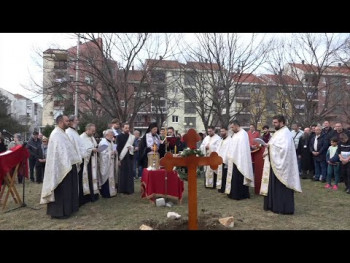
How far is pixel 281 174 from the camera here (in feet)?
24.6

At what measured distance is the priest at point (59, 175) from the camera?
7.00 m

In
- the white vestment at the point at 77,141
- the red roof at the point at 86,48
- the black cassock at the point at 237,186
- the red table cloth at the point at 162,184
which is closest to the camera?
the white vestment at the point at 77,141

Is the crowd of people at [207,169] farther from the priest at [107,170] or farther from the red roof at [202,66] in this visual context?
the red roof at [202,66]

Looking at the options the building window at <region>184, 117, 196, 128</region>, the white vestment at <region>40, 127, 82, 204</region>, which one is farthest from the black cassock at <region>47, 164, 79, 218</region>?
the building window at <region>184, 117, 196, 128</region>

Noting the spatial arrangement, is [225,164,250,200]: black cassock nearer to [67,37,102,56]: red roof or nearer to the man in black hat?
the man in black hat

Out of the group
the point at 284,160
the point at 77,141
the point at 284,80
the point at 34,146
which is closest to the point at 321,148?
the point at 284,160

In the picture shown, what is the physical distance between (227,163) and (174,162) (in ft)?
16.5

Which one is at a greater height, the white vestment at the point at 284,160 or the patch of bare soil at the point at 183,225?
the white vestment at the point at 284,160

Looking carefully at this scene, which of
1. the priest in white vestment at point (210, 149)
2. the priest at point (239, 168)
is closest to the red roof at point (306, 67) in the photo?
the priest in white vestment at point (210, 149)

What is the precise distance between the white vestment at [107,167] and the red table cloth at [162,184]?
157 cm

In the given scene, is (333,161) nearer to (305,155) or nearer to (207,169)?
(305,155)

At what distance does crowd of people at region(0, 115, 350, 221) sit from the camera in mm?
7199

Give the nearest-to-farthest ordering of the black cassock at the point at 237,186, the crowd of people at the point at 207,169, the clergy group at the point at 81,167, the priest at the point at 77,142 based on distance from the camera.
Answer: the clergy group at the point at 81,167
the crowd of people at the point at 207,169
the priest at the point at 77,142
the black cassock at the point at 237,186

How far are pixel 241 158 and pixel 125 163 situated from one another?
11.7 ft
